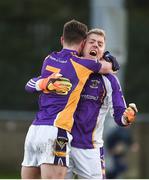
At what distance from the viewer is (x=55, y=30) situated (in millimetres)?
22531

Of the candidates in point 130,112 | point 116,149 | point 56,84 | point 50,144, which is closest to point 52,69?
point 56,84

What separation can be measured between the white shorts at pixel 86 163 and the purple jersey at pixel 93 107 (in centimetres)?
6

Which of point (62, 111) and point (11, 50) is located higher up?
point (11, 50)

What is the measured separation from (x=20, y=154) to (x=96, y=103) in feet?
39.3

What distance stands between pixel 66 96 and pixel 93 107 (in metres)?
0.38

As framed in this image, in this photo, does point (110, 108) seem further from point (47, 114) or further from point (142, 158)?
point (142, 158)

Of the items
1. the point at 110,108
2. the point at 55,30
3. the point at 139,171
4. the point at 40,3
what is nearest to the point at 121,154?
the point at 139,171

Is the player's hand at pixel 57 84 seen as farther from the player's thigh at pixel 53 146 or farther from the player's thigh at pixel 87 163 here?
the player's thigh at pixel 87 163

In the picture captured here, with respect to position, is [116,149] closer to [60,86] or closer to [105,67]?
[105,67]

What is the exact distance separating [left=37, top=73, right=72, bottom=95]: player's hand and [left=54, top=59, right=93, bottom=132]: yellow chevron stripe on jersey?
3.4 inches

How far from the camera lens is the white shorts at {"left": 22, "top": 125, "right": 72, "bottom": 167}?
30.4ft

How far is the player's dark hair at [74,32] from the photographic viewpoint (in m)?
9.41

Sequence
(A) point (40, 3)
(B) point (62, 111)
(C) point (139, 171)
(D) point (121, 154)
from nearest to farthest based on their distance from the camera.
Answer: (B) point (62, 111) → (D) point (121, 154) → (C) point (139, 171) → (A) point (40, 3)

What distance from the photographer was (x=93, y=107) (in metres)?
9.61
